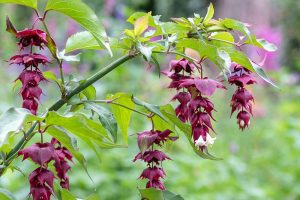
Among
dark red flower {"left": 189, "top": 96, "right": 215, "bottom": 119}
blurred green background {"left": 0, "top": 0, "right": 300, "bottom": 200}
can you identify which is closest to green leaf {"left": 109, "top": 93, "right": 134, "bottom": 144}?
dark red flower {"left": 189, "top": 96, "right": 215, "bottom": 119}

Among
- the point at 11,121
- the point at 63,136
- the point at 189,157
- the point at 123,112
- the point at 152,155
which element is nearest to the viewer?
the point at 11,121

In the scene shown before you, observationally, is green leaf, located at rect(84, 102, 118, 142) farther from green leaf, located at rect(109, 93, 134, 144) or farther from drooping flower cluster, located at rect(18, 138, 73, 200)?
drooping flower cluster, located at rect(18, 138, 73, 200)

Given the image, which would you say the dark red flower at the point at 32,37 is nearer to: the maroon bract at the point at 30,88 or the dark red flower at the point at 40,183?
the maroon bract at the point at 30,88

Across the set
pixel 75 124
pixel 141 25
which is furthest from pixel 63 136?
pixel 141 25

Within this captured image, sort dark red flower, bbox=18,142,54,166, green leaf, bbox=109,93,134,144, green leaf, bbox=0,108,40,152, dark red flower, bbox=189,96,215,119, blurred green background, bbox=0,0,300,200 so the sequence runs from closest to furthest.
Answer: green leaf, bbox=0,108,40,152, dark red flower, bbox=18,142,54,166, dark red flower, bbox=189,96,215,119, green leaf, bbox=109,93,134,144, blurred green background, bbox=0,0,300,200

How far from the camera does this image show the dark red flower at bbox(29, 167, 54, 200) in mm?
1007

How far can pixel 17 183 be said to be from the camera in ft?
10.7

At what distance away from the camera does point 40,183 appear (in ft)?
3.30

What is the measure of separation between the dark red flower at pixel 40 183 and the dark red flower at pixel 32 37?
0.22 metres

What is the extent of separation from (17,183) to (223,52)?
93.2 inches

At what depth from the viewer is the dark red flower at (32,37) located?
1.06 meters

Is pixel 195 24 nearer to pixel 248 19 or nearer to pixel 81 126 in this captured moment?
pixel 81 126

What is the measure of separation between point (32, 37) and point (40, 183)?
0.25 metres

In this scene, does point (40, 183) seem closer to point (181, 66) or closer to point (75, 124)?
point (75, 124)
